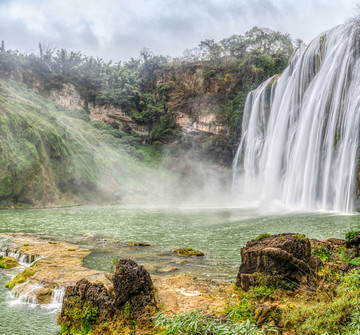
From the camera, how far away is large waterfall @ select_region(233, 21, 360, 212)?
2247cm

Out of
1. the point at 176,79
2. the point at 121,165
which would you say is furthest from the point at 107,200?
the point at 176,79

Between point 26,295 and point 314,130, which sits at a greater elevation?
point 314,130

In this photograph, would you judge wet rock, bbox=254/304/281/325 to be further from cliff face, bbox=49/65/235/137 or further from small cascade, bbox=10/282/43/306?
cliff face, bbox=49/65/235/137

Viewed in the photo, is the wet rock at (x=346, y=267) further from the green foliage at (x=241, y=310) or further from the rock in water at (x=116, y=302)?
the rock in water at (x=116, y=302)

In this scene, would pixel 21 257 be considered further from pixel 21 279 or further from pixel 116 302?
pixel 116 302

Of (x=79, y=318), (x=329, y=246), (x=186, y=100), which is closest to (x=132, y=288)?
(x=79, y=318)

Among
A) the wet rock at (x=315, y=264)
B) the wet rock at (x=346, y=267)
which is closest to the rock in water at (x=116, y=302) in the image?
the wet rock at (x=315, y=264)

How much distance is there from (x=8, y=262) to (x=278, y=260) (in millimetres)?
8718

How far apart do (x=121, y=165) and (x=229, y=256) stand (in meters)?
39.1

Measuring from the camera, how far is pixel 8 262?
10438mm

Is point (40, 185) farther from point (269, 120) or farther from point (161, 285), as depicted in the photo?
point (161, 285)

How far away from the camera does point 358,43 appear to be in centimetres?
2494

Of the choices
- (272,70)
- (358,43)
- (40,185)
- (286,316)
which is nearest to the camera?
(286,316)

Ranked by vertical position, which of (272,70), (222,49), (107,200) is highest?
(222,49)
